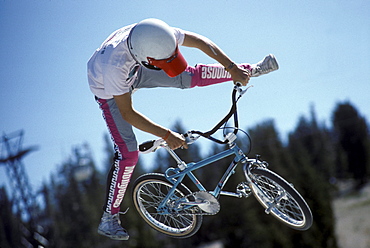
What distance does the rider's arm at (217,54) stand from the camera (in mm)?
4945

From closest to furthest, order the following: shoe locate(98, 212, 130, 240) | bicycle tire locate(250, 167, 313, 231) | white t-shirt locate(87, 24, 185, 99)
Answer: white t-shirt locate(87, 24, 185, 99), bicycle tire locate(250, 167, 313, 231), shoe locate(98, 212, 130, 240)

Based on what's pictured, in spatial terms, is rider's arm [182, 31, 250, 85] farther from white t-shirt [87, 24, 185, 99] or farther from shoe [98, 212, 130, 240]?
shoe [98, 212, 130, 240]

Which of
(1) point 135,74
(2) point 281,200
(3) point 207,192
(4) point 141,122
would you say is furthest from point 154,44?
(2) point 281,200

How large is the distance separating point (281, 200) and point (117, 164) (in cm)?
186

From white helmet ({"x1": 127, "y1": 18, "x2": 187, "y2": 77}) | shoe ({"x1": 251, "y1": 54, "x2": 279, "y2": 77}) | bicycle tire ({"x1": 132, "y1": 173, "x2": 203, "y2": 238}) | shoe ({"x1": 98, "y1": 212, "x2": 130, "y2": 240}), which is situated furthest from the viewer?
bicycle tire ({"x1": 132, "y1": 173, "x2": 203, "y2": 238})

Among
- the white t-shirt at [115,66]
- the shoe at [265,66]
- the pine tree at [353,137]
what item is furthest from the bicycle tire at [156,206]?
the pine tree at [353,137]

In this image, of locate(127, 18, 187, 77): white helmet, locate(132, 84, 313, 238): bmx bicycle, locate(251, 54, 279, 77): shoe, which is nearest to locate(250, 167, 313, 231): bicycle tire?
locate(132, 84, 313, 238): bmx bicycle

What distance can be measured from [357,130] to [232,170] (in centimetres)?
6028

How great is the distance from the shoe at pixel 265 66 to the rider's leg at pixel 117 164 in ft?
5.08

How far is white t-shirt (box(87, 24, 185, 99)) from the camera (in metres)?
4.48

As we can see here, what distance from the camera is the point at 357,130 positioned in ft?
201

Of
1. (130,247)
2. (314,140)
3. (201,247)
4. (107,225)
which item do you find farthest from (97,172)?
(107,225)

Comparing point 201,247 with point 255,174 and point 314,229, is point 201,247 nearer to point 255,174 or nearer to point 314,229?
point 314,229

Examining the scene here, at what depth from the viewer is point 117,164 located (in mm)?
5168
